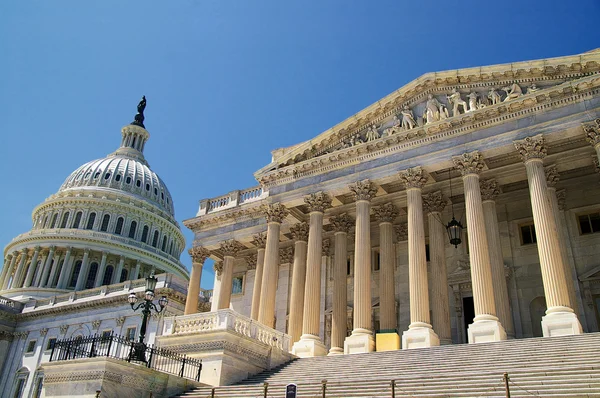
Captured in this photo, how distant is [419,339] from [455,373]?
714 centimetres

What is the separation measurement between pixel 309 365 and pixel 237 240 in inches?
633

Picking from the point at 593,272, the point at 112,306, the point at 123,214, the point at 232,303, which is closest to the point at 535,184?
the point at 593,272

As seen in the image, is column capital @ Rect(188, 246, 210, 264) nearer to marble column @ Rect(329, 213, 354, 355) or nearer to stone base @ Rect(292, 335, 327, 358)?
marble column @ Rect(329, 213, 354, 355)

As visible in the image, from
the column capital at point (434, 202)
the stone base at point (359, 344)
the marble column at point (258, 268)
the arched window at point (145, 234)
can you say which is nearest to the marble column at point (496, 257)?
the column capital at point (434, 202)

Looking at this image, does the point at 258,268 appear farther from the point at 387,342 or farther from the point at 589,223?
the point at 589,223

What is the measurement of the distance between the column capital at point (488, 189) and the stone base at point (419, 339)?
886 centimetres

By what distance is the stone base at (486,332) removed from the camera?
22.0 metres

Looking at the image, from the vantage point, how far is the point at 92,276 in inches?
3314

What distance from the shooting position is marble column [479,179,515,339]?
2566 cm

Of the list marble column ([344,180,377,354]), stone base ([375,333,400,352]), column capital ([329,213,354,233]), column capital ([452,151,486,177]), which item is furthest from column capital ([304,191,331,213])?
stone base ([375,333,400,352])

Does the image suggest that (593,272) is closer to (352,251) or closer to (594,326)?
(594,326)

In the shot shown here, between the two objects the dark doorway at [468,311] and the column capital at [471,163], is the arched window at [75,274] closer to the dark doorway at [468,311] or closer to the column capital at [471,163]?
the dark doorway at [468,311]

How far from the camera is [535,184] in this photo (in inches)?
949

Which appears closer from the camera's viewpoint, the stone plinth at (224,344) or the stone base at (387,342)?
the stone plinth at (224,344)
